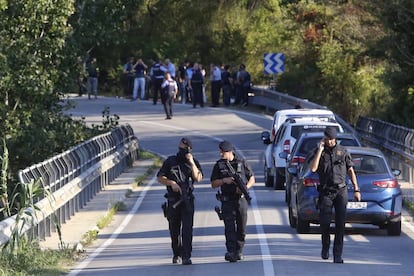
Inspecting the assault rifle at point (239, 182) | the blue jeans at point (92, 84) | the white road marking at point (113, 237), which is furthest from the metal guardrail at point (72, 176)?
the blue jeans at point (92, 84)

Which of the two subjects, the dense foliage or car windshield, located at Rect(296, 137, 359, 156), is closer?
car windshield, located at Rect(296, 137, 359, 156)

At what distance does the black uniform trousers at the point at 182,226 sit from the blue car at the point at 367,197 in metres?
3.10

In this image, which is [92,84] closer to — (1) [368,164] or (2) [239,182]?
(1) [368,164]

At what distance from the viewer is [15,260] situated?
1419cm

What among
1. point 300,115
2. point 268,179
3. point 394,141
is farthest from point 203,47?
point 268,179

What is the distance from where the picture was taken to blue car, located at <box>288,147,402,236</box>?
59.2ft

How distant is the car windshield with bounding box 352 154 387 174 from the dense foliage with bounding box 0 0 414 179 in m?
9.72

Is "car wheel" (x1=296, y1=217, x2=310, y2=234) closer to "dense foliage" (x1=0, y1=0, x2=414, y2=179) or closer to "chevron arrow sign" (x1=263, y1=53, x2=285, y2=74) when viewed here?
"dense foliage" (x1=0, y1=0, x2=414, y2=179)

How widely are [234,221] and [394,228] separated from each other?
4157 mm

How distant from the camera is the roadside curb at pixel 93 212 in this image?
1764 cm

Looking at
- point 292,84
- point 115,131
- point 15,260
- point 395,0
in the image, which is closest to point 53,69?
point 115,131

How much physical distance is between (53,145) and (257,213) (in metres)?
7.68

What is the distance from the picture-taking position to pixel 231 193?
1541 cm

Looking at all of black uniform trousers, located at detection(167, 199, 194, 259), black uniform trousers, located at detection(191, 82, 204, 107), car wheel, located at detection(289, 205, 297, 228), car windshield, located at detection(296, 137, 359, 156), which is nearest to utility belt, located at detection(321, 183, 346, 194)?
black uniform trousers, located at detection(167, 199, 194, 259)
